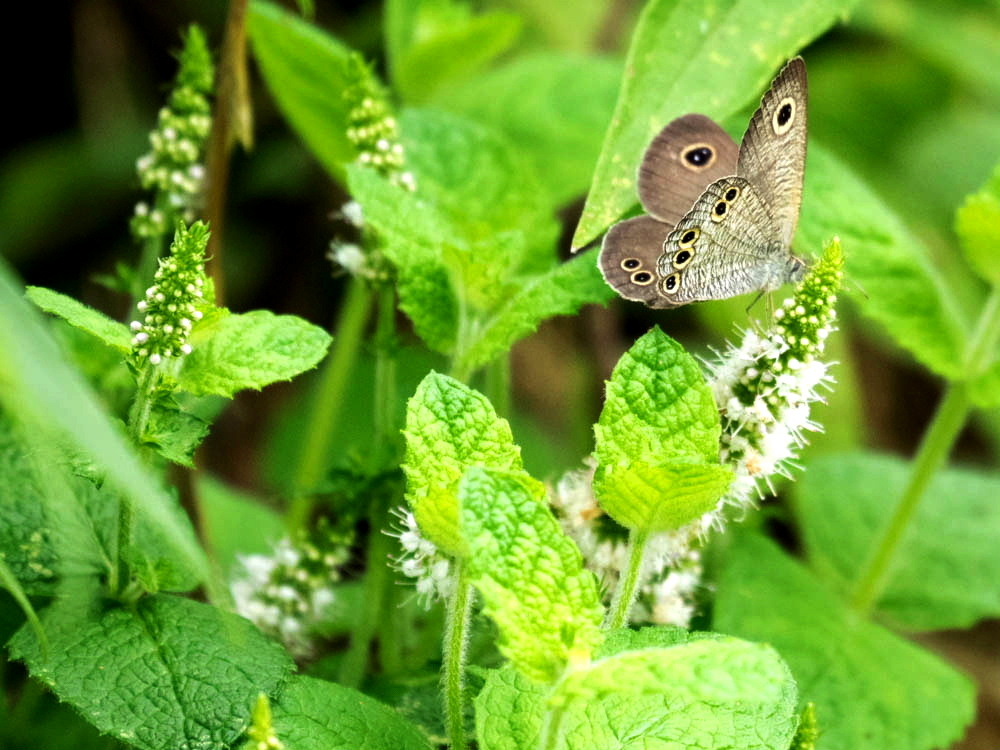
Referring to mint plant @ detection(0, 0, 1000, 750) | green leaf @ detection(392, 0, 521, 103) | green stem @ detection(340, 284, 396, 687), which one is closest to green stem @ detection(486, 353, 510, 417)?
mint plant @ detection(0, 0, 1000, 750)

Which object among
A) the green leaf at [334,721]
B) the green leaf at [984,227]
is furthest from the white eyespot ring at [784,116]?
the green leaf at [334,721]

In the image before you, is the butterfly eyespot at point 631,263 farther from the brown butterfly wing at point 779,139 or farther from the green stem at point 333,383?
the green stem at point 333,383

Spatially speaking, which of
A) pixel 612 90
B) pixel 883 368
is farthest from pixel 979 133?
pixel 612 90

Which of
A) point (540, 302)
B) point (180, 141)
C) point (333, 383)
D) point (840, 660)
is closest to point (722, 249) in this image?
point (540, 302)

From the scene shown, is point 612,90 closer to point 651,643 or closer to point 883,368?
point 651,643

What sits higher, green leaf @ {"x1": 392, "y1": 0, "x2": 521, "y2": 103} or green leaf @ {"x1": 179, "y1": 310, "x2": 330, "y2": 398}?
green leaf @ {"x1": 392, "y1": 0, "x2": 521, "y2": 103}

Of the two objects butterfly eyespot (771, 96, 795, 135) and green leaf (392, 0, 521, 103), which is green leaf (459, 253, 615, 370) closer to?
butterfly eyespot (771, 96, 795, 135)
